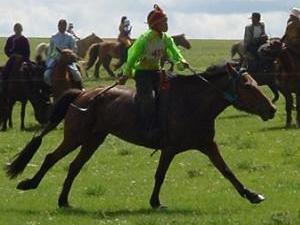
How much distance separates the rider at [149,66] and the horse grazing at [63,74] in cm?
1146

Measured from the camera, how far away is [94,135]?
13891mm

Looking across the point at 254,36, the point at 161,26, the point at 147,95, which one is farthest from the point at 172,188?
the point at 254,36

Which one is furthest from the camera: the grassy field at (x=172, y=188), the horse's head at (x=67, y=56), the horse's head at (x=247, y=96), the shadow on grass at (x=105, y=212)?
the horse's head at (x=67, y=56)

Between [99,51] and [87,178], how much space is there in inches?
1075

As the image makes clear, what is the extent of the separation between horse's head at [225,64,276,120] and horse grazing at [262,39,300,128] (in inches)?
443

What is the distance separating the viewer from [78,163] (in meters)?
13.8

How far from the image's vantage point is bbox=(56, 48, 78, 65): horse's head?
24750 millimetres

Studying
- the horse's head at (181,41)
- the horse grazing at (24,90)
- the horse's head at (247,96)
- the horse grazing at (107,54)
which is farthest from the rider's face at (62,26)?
the horse's head at (181,41)

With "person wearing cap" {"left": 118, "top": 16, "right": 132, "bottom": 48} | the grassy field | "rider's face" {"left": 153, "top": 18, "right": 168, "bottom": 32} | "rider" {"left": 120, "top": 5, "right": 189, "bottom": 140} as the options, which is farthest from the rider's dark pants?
"person wearing cap" {"left": 118, "top": 16, "right": 132, "bottom": 48}

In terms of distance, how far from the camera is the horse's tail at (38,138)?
14.1m

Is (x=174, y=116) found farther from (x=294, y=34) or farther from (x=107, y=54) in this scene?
(x=107, y=54)

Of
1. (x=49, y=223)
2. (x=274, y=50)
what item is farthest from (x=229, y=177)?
(x=274, y=50)

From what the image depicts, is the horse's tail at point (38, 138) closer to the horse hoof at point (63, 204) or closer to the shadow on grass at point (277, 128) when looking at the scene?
the horse hoof at point (63, 204)

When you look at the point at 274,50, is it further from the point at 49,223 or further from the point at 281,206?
the point at 49,223
